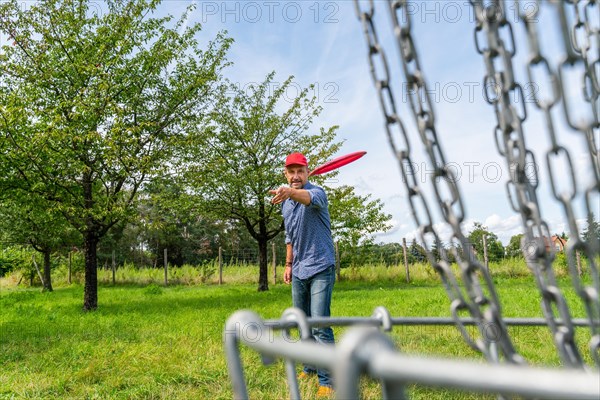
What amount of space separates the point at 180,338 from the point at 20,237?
517 inches

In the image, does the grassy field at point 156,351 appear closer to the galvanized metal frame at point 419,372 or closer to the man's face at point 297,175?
the man's face at point 297,175

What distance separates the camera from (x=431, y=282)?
17.0 meters

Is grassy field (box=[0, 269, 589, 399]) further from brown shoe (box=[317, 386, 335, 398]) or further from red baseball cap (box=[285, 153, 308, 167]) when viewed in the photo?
red baseball cap (box=[285, 153, 308, 167])

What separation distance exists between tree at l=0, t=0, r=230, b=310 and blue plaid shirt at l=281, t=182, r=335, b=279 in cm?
642

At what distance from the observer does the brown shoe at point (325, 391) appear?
3.21 meters

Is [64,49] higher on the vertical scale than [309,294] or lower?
higher

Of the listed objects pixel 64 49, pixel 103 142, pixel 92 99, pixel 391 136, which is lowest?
pixel 391 136

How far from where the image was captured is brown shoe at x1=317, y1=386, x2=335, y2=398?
321 cm

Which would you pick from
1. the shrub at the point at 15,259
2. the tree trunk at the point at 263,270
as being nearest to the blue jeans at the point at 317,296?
the tree trunk at the point at 263,270

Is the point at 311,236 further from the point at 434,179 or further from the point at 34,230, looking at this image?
the point at 34,230

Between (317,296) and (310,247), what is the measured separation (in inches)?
13.4

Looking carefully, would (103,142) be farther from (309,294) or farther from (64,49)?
(309,294)

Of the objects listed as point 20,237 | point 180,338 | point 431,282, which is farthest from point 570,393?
point 20,237

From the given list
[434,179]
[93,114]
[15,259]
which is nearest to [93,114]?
[93,114]
